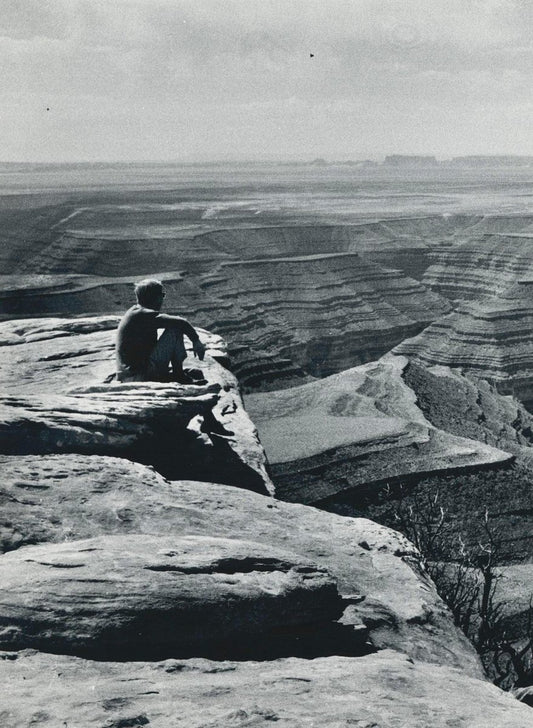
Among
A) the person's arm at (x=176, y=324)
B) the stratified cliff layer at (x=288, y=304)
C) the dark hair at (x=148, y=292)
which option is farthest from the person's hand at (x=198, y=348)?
the stratified cliff layer at (x=288, y=304)

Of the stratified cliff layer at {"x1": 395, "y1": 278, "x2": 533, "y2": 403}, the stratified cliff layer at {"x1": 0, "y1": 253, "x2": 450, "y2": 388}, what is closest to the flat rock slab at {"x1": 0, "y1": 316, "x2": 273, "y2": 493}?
the stratified cliff layer at {"x1": 0, "y1": 253, "x2": 450, "y2": 388}

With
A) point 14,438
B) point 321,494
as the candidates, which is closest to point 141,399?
point 14,438

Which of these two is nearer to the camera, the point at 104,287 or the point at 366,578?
the point at 366,578

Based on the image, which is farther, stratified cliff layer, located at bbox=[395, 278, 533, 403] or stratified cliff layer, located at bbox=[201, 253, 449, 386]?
stratified cliff layer, located at bbox=[201, 253, 449, 386]

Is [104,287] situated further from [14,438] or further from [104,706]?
[104,706]

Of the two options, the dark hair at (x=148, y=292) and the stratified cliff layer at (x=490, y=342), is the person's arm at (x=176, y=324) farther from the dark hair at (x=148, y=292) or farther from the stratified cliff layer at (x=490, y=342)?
the stratified cliff layer at (x=490, y=342)

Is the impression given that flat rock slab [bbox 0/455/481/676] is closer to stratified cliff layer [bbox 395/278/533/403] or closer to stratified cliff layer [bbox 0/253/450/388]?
stratified cliff layer [bbox 0/253/450/388]
